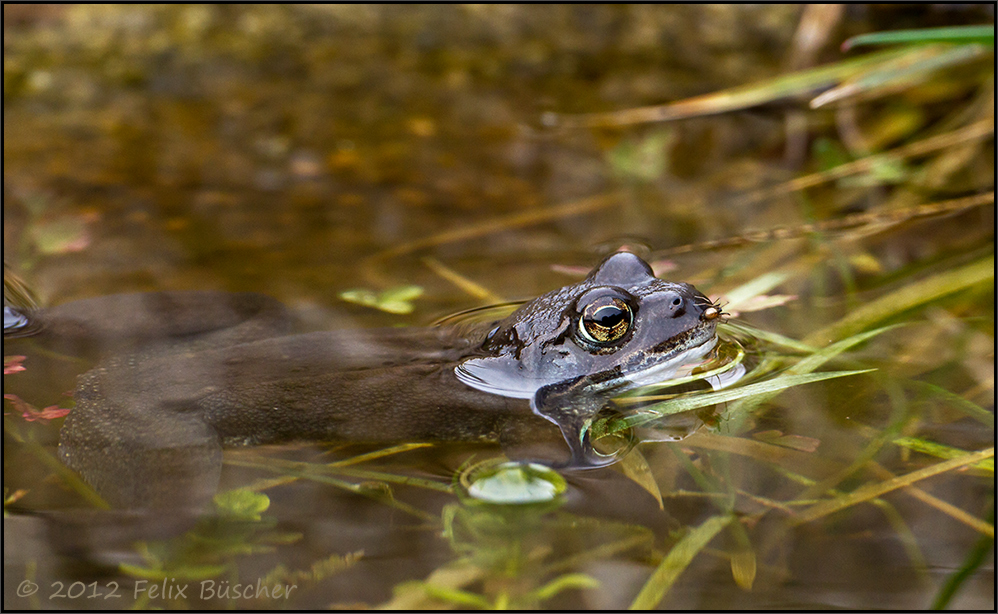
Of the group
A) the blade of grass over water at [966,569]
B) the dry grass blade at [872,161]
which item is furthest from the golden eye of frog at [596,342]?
the dry grass blade at [872,161]

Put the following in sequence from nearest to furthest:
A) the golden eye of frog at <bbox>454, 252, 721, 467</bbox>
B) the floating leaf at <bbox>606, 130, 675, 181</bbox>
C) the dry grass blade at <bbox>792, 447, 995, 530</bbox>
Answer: the dry grass blade at <bbox>792, 447, 995, 530</bbox> → the golden eye of frog at <bbox>454, 252, 721, 467</bbox> → the floating leaf at <bbox>606, 130, 675, 181</bbox>

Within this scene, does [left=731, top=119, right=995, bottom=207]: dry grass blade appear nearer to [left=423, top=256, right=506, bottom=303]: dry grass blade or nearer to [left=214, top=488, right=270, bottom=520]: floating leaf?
[left=423, top=256, right=506, bottom=303]: dry grass blade

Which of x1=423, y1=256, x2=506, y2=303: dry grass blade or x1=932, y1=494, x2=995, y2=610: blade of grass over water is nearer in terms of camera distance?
x1=932, y1=494, x2=995, y2=610: blade of grass over water

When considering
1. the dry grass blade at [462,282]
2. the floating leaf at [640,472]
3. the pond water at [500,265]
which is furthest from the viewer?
the dry grass blade at [462,282]

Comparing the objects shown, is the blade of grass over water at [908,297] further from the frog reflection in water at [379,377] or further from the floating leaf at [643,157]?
the floating leaf at [643,157]

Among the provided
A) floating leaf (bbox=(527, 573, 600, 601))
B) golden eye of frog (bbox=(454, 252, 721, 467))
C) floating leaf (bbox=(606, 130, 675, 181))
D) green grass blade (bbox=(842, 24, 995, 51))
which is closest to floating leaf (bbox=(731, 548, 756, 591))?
floating leaf (bbox=(527, 573, 600, 601))

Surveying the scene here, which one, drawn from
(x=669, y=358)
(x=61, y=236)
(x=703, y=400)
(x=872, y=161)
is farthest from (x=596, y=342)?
(x=61, y=236)

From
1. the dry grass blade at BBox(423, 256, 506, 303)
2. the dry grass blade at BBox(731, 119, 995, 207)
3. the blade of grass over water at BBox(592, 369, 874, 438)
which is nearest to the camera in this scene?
the blade of grass over water at BBox(592, 369, 874, 438)
